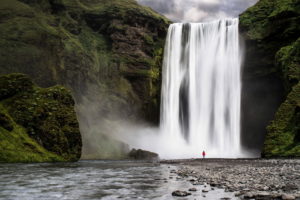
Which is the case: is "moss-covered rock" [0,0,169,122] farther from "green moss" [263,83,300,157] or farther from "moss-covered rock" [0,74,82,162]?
"green moss" [263,83,300,157]

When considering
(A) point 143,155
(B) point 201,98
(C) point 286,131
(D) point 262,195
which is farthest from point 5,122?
(B) point 201,98

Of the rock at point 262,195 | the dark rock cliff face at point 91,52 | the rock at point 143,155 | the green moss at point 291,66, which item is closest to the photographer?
the rock at point 262,195

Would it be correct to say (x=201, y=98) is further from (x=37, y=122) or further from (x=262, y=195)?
(x=262, y=195)

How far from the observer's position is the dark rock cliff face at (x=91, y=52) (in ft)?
213

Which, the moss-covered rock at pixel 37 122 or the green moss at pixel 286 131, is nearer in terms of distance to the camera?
the moss-covered rock at pixel 37 122

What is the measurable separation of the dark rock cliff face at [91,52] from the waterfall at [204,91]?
5.07 m

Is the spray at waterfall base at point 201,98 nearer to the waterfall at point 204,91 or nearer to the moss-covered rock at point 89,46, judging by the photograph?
the waterfall at point 204,91

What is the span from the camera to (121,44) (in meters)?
82.1

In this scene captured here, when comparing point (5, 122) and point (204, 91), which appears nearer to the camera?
point (5, 122)

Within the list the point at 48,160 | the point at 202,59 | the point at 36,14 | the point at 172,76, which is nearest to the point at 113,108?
the point at 172,76

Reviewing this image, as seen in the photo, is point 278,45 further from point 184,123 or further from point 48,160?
point 48,160

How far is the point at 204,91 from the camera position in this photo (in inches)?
2714

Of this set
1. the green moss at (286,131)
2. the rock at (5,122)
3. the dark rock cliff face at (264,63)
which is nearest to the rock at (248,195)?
the green moss at (286,131)

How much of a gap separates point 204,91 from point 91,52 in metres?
29.5
